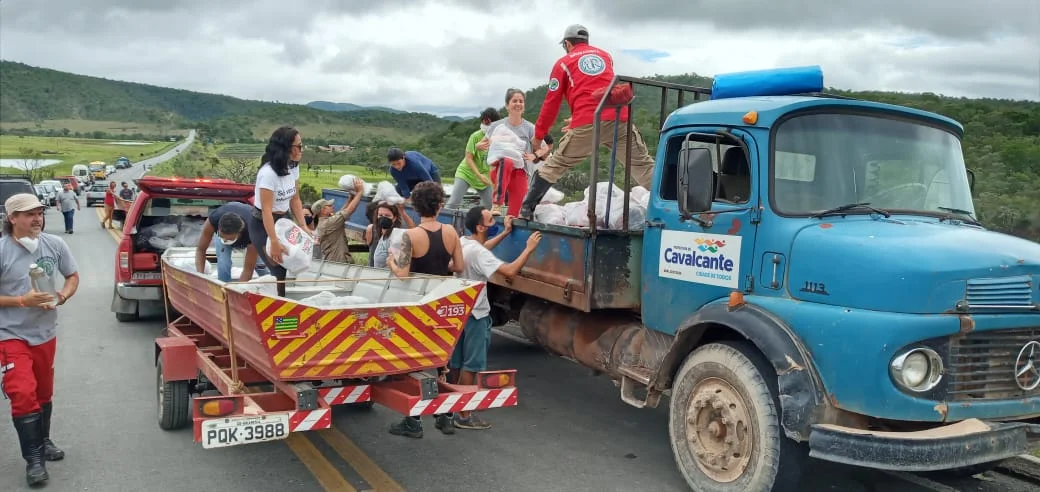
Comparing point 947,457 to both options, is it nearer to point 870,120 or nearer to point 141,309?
point 870,120

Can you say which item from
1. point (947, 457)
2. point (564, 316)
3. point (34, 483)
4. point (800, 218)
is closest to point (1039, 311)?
point (947, 457)

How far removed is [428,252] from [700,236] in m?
2.06

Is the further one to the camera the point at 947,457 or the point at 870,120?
the point at 870,120

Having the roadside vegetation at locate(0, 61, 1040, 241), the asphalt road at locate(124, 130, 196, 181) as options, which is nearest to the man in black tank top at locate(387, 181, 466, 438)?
the roadside vegetation at locate(0, 61, 1040, 241)

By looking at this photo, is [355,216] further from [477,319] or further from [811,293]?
[811,293]

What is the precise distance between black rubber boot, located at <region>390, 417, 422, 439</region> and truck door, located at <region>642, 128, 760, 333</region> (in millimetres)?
1868

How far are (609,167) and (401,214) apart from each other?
3.60 metres

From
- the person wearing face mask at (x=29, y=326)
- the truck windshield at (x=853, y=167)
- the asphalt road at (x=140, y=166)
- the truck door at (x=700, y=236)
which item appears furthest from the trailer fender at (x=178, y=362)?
the asphalt road at (x=140, y=166)

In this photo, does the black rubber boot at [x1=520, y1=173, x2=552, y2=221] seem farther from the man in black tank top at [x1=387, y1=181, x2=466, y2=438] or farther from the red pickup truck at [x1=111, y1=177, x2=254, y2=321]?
the red pickup truck at [x1=111, y1=177, x2=254, y2=321]

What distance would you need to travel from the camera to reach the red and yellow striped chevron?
4.65 meters

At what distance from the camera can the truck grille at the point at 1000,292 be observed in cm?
409

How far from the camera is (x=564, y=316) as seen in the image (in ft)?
22.5

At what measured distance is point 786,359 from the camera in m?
4.27

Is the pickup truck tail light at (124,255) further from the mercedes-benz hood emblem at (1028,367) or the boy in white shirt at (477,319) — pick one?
the mercedes-benz hood emblem at (1028,367)
